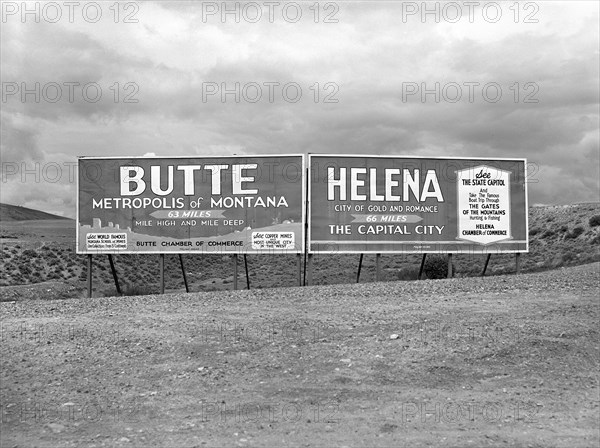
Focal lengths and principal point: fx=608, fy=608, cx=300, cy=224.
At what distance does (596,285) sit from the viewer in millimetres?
13539

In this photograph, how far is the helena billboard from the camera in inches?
754

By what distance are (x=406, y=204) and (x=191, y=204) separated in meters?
6.86

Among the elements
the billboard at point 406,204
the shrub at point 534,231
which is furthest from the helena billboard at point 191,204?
the shrub at point 534,231

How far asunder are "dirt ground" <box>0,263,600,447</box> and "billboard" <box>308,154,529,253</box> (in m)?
6.78

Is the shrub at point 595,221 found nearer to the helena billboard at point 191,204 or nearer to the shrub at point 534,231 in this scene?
the shrub at point 534,231

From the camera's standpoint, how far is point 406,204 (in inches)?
768

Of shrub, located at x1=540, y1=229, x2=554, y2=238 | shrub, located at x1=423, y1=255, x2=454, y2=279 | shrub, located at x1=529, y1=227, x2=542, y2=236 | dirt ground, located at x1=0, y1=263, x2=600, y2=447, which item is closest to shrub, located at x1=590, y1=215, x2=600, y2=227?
shrub, located at x1=540, y1=229, x2=554, y2=238

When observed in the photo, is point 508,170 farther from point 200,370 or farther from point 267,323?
point 200,370

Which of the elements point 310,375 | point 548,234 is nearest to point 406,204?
point 310,375

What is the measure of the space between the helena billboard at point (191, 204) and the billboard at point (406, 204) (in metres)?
0.80

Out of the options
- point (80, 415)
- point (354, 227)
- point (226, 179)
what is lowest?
point (80, 415)

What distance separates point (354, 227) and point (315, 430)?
13115mm

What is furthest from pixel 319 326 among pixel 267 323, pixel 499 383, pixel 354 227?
pixel 354 227

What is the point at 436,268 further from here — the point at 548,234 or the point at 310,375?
the point at 548,234
